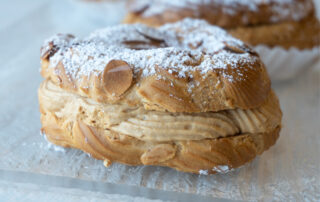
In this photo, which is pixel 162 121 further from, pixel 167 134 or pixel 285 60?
pixel 285 60

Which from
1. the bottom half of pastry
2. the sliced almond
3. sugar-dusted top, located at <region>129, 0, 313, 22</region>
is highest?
sugar-dusted top, located at <region>129, 0, 313, 22</region>

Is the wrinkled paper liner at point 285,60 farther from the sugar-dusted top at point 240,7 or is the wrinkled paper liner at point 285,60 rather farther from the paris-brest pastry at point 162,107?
the paris-brest pastry at point 162,107

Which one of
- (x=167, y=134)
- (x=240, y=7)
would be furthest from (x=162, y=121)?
(x=240, y=7)

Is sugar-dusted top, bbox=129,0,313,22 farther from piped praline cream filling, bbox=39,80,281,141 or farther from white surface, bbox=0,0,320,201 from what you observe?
piped praline cream filling, bbox=39,80,281,141

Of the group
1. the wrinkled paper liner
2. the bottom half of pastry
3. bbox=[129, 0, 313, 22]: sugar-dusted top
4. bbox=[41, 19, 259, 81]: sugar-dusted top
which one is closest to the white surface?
the bottom half of pastry

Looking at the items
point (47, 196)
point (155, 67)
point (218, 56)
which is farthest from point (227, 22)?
point (47, 196)

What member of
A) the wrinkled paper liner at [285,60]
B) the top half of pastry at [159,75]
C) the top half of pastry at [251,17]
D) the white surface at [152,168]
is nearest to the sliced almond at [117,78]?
the top half of pastry at [159,75]

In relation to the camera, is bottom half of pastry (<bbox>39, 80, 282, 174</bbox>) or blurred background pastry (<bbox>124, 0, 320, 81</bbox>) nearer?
bottom half of pastry (<bbox>39, 80, 282, 174</bbox>)
